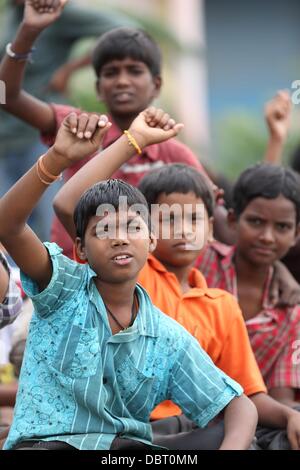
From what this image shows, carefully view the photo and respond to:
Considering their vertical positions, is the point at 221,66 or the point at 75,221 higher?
the point at 75,221

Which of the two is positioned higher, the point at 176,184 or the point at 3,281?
the point at 176,184

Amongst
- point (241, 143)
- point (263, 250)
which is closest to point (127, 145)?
point (263, 250)

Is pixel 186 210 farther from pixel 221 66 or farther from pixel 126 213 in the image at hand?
pixel 221 66

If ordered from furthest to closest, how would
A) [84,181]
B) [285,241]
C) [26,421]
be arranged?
[285,241], [84,181], [26,421]

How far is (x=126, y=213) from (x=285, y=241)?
1.18m

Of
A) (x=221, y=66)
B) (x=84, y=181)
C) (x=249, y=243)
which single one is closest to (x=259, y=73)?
(x=221, y=66)

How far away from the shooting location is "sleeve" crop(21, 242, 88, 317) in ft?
10.4

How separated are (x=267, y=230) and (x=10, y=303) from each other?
109 cm

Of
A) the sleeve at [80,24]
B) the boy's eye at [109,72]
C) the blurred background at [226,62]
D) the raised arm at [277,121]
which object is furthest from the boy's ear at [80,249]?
the blurred background at [226,62]

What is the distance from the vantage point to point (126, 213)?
3.24 m

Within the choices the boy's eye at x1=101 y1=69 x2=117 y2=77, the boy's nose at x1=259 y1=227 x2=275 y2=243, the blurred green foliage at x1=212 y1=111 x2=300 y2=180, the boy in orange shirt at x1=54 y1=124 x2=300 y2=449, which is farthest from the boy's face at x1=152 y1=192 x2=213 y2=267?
the blurred green foliage at x1=212 y1=111 x2=300 y2=180

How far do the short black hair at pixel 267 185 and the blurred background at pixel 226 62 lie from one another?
6.28 m

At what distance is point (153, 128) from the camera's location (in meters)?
3.36

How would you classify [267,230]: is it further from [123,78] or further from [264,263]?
[123,78]
